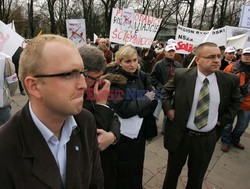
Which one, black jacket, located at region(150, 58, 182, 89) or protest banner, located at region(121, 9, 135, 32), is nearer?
black jacket, located at region(150, 58, 182, 89)

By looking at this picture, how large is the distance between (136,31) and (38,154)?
5330 mm

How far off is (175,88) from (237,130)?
98.6 inches

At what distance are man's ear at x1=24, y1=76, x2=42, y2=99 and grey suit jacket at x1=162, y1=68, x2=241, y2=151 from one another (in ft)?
5.92

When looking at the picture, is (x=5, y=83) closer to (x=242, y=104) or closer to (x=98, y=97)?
(x=98, y=97)

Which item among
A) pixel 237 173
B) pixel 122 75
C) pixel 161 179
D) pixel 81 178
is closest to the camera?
pixel 81 178

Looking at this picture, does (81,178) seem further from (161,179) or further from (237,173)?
(237,173)

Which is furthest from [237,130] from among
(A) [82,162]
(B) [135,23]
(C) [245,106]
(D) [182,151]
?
(A) [82,162]

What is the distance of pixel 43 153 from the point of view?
39.8 inches

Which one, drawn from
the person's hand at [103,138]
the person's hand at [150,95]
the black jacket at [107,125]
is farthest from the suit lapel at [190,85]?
the person's hand at [103,138]

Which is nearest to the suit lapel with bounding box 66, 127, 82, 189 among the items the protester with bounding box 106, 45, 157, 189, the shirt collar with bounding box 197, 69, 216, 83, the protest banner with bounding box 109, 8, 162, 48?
the protester with bounding box 106, 45, 157, 189

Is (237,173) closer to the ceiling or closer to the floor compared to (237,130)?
closer to the floor

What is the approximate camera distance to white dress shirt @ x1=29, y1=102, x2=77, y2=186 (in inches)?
42.1

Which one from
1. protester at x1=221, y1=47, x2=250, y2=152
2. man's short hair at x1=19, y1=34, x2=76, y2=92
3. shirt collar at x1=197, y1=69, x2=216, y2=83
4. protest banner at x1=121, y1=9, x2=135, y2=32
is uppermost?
protest banner at x1=121, y1=9, x2=135, y2=32

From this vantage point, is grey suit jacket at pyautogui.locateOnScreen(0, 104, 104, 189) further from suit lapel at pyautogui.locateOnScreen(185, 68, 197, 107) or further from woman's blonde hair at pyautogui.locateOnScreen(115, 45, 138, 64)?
suit lapel at pyautogui.locateOnScreen(185, 68, 197, 107)
